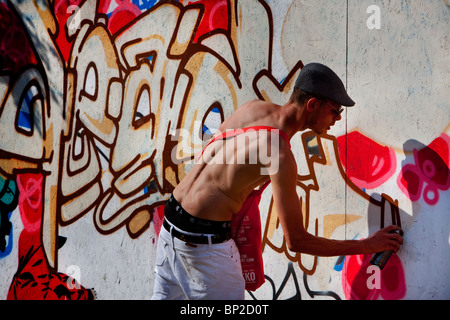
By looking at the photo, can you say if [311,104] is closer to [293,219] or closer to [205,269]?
[293,219]

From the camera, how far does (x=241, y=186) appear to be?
2.80 m

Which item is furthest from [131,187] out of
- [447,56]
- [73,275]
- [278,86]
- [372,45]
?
[447,56]

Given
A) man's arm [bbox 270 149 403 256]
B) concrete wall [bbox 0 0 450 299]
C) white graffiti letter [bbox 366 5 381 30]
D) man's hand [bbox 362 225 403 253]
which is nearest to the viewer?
man's arm [bbox 270 149 403 256]

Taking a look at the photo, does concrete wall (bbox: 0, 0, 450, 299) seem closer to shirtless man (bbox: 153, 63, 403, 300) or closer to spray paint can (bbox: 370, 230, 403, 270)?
spray paint can (bbox: 370, 230, 403, 270)

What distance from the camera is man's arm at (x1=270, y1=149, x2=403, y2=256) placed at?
2.62 meters

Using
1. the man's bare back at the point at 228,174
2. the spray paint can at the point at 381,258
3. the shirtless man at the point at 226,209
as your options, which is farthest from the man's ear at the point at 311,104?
the spray paint can at the point at 381,258

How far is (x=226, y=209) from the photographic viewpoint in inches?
112

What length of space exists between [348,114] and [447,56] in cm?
66

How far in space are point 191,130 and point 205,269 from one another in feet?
4.39

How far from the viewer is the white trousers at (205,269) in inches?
110

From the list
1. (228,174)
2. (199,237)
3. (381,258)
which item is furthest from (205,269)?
(381,258)

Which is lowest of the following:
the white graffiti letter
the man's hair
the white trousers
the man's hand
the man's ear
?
the white trousers

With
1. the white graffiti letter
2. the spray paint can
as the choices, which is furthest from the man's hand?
the white graffiti letter
